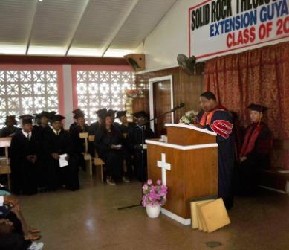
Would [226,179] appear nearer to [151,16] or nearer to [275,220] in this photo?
[275,220]

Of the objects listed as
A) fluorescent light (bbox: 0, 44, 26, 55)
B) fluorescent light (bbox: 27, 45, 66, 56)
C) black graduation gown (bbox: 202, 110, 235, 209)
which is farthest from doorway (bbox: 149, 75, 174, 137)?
black graduation gown (bbox: 202, 110, 235, 209)

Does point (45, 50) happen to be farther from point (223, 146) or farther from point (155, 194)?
point (223, 146)

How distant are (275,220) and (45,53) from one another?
22.7 ft

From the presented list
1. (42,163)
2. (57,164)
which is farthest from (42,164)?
(57,164)

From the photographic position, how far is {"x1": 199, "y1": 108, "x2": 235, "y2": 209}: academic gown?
4.41 m

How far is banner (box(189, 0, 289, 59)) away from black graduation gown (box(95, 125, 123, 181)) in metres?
2.32

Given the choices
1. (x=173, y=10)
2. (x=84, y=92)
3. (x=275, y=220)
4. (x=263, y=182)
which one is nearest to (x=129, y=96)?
(x=84, y=92)

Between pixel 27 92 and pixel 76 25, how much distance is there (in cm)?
214

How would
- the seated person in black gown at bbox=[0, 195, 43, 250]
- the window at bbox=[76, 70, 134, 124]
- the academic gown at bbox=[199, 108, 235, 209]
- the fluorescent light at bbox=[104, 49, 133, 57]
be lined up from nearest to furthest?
the seated person in black gown at bbox=[0, 195, 43, 250] → the academic gown at bbox=[199, 108, 235, 209] → the window at bbox=[76, 70, 134, 124] → the fluorescent light at bbox=[104, 49, 133, 57]

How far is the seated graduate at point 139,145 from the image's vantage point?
6840 mm

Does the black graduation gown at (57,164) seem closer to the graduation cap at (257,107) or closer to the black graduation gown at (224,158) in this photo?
the black graduation gown at (224,158)

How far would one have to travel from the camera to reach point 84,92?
9.73 metres

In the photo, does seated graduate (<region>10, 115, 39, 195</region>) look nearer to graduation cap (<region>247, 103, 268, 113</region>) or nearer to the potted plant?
the potted plant

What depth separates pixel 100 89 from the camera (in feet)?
32.5
